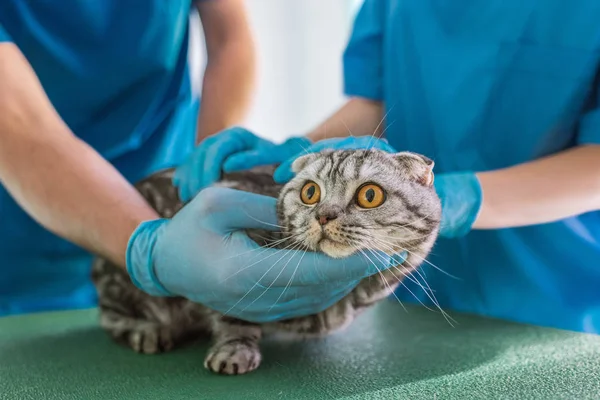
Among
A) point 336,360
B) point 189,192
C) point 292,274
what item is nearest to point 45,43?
point 189,192

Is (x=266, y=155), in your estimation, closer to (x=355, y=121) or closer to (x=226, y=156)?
(x=226, y=156)

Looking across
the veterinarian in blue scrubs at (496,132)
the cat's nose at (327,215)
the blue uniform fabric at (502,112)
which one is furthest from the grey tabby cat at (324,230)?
the blue uniform fabric at (502,112)

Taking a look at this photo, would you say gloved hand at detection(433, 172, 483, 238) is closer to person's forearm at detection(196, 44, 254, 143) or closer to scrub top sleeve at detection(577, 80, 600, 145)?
scrub top sleeve at detection(577, 80, 600, 145)

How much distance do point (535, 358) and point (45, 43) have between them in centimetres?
123

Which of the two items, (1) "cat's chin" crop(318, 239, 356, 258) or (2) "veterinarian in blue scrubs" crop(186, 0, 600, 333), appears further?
(2) "veterinarian in blue scrubs" crop(186, 0, 600, 333)

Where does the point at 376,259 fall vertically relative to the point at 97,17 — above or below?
below

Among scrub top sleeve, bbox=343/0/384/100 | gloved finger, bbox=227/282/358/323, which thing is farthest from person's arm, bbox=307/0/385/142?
gloved finger, bbox=227/282/358/323

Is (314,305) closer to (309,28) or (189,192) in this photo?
(189,192)

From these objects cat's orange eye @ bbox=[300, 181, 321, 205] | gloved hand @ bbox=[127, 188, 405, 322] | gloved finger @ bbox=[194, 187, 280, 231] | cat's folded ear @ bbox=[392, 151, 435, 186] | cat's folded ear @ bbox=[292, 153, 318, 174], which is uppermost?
cat's folded ear @ bbox=[392, 151, 435, 186]

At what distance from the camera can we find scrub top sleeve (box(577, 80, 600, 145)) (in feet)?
3.28

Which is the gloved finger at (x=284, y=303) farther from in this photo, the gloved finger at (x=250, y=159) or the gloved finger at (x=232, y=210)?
the gloved finger at (x=250, y=159)

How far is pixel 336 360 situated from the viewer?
93cm

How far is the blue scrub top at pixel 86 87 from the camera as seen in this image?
4.08ft

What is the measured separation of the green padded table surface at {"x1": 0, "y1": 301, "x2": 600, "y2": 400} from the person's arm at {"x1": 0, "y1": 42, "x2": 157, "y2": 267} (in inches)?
8.1
